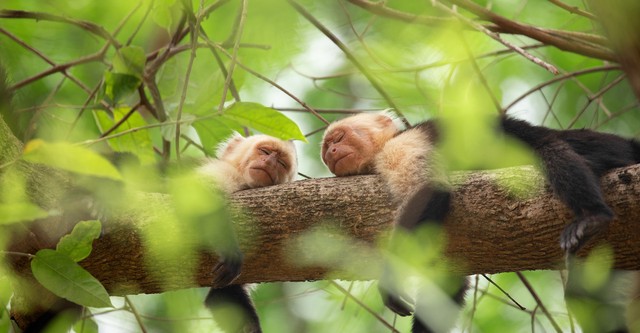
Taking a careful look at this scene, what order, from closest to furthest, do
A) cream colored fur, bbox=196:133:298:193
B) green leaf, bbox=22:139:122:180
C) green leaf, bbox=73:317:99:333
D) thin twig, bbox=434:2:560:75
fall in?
1. green leaf, bbox=22:139:122:180
2. thin twig, bbox=434:2:560:75
3. green leaf, bbox=73:317:99:333
4. cream colored fur, bbox=196:133:298:193

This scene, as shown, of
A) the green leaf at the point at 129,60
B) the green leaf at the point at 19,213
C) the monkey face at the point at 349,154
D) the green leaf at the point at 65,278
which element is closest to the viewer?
the green leaf at the point at 19,213

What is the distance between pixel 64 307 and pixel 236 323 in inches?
45.4

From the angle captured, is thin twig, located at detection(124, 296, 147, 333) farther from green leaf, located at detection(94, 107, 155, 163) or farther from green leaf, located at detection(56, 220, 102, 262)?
green leaf, located at detection(56, 220, 102, 262)

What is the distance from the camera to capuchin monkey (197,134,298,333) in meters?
4.52

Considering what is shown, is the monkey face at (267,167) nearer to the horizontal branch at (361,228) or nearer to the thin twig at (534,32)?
the horizontal branch at (361,228)

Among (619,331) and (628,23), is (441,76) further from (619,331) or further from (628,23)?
(628,23)

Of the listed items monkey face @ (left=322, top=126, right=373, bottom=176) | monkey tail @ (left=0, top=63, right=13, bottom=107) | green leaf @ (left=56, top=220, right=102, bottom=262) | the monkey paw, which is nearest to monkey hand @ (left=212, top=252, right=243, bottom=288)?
green leaf @ (left=56, top=220, right=102, bottom=262)

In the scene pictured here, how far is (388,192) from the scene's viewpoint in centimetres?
378

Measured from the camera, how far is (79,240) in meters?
2.61

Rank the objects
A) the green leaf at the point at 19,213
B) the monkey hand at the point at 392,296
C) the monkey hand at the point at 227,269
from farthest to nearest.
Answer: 1. the monkey hand at the point at 392,296
2. the monkey hand at the point at 227,269
3. the green leaf at the point at 19,213

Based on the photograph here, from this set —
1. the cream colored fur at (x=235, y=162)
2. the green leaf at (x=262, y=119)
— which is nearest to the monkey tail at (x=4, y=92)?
the cream colored fur at (x=235, y=162)

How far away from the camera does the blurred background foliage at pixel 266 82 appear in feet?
11.2

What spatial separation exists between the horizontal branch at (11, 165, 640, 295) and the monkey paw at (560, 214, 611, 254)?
0.41 feet

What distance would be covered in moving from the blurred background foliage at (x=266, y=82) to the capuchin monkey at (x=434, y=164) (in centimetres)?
18
